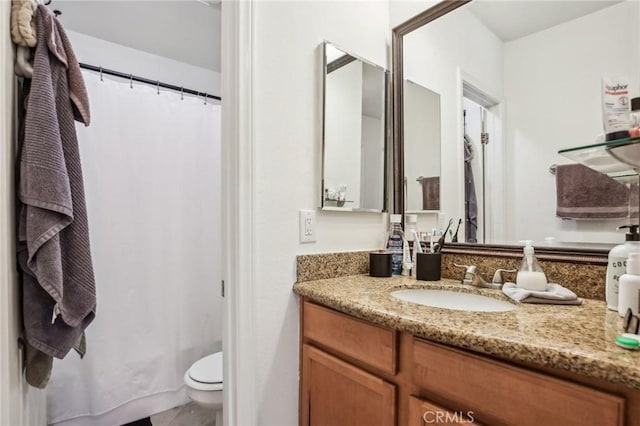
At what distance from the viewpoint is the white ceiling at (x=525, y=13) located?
1.05m

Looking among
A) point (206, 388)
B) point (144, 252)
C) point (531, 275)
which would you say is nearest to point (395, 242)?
point (531, 275)

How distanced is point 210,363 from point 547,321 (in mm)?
1590

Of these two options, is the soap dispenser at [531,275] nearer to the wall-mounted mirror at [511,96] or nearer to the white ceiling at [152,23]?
the wall-mounted mirror at [511,96]

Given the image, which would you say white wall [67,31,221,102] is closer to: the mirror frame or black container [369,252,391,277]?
the mirror frame

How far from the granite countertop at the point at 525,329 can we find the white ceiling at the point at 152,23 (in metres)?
1.84

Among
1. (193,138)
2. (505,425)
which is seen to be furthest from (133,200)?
(505,425)

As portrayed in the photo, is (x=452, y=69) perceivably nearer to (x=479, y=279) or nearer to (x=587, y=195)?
(x=587, y=195)

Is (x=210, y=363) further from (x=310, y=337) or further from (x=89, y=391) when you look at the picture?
(x=310, y=337)

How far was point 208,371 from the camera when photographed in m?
1.65

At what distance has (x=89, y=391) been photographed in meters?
1.75

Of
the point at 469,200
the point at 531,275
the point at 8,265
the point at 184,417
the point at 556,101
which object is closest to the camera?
the point at 8,265

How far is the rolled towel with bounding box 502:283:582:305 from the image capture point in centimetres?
87

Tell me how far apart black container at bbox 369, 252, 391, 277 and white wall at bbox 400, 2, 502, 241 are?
0.81ft

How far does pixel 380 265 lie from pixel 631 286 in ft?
2.41
